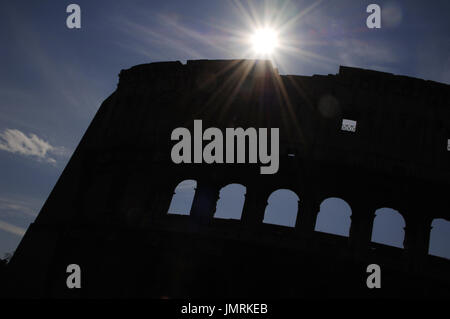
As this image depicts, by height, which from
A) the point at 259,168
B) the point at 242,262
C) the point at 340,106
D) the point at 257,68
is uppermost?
the point at 257,68

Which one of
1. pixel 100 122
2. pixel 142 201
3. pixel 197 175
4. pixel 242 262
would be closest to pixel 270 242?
pixel 242 262

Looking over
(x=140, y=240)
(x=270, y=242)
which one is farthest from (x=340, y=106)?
(x=140, y=240)

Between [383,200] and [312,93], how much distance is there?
3973 millimetres

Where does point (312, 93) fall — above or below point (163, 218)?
above

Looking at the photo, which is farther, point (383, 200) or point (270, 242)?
point (383, 200)

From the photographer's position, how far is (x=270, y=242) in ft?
33.1

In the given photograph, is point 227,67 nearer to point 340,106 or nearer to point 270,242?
point 340,106

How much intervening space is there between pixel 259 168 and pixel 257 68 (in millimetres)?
3478

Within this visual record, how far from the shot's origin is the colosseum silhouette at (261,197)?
986cm

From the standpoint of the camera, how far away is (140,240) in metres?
10.8

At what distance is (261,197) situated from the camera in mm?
10969

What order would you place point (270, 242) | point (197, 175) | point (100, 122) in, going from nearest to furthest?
point (270, 242)
point (197, 175)
point (100, 122)

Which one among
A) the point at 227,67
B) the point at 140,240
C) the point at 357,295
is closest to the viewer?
the point at 357,295

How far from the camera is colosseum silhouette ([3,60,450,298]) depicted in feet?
32.3
